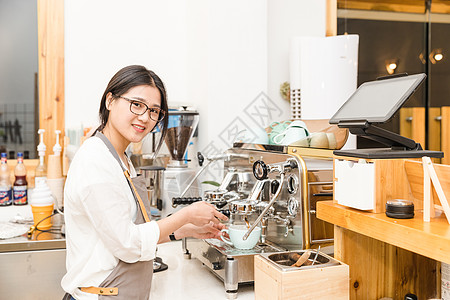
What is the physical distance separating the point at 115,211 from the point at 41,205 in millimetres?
1203

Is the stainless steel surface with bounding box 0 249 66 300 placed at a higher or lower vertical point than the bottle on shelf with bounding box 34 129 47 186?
lower

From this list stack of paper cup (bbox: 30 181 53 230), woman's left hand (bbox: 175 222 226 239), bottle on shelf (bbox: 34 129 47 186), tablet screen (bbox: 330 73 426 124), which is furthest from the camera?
bottle on shelf (bbox: 34 129 47 186)

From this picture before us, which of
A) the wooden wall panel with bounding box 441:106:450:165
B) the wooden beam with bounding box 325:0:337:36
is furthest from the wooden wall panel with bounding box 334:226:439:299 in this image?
the wooden wall panel with bounding box 441:106:450:165

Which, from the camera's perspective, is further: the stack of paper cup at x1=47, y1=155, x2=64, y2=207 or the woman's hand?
the stack of paper cup at x1=47, y1=155, x2=64, y2=207

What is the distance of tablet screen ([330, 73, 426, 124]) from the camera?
103 cm

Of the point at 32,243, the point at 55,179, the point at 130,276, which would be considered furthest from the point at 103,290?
the point at 55,179

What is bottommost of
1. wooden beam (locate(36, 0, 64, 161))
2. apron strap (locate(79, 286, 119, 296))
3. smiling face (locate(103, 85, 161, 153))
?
apron strap (locate(79, 286, 119, 296))

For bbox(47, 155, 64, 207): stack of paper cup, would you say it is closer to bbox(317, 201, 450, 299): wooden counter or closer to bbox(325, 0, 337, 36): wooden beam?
bbox(317, 201, 450, 299): wooden counter

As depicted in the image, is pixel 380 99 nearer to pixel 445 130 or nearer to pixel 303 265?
pixel 303 265

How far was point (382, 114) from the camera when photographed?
41.2 inches

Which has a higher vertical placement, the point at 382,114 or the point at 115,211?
the point at 382,114

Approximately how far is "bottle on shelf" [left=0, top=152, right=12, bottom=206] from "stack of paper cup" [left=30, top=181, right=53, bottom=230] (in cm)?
37

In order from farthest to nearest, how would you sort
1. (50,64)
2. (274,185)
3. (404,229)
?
(50,64)
(274,185)
(404,229)

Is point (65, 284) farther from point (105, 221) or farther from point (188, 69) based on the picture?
point (188, 69)
